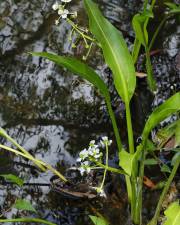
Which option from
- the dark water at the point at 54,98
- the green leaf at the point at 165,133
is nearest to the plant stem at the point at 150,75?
the dark water at the point at 54,98

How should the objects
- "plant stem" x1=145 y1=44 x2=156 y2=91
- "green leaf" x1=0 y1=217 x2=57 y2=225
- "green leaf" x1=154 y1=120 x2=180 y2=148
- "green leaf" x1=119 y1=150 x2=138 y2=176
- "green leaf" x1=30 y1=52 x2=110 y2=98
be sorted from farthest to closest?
"plant stem" x1=145 y1=44 x2=156 y2=91
"green leaf" x1=154 y1=120 x2=180 y2=148
"green leaf" x1=0 y1=217 x2=57 y2=225
"green leaf" x1=30 y1=52 x2=110 y2=98
"green leaf" x1=119 y1=150 x2=138 y2=176

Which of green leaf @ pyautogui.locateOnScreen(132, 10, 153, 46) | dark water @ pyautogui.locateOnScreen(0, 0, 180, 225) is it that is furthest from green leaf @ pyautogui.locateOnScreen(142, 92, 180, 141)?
dark water @ pyautogui.locateOnScreen(0, 0, 180, 225)

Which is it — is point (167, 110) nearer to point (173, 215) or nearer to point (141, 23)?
point (173, 215)

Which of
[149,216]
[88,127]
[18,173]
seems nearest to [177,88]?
[88,127]

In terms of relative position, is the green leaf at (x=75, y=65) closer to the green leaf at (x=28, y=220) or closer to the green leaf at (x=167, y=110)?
the green leaf at (x=167, y=110)

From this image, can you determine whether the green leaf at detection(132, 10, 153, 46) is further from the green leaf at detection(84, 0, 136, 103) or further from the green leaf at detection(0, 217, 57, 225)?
the green leaf at detection(0, 217, 57, 225)

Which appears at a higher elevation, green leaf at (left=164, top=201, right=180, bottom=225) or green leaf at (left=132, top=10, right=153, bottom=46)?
green leaf at (left=132, top=10, right=153, bottom=46)

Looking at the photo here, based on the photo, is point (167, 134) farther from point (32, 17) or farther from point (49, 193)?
point (32, 17)
